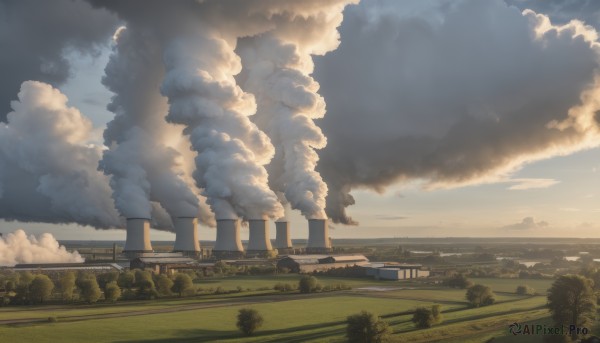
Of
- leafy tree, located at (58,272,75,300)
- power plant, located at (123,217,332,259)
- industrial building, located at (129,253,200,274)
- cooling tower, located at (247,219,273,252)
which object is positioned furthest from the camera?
cooling tower, located at (247,219,273,252)

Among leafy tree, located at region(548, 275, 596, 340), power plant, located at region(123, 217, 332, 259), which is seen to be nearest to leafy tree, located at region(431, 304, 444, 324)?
leafy tree, located at region(548, 275, 596, 340)

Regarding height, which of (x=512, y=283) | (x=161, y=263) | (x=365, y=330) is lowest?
(x=512, y=283)

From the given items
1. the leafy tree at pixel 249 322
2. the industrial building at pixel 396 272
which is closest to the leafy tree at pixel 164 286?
the leafy tree at pixel 249 322

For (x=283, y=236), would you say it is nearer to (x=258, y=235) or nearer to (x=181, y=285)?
(x=258, y=235)

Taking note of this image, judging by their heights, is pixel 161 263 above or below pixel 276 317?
above

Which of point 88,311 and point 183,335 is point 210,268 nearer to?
point 88,311

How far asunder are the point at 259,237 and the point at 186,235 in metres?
14.7

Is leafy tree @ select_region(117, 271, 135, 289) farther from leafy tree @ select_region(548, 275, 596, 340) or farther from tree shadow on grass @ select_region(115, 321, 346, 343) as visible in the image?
leafy tree @ select_region(548, 275, 596, 340)

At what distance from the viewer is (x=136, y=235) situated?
Answer: 378ft

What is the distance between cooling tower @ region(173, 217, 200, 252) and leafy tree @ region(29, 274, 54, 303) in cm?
5219

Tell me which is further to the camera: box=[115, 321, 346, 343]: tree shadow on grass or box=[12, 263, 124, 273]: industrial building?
box=[12, 263, 124, 273]: industrial building

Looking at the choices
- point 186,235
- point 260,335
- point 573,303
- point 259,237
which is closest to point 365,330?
point 260,335

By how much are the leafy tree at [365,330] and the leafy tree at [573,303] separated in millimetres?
15485

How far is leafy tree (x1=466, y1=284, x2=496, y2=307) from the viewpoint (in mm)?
67500
